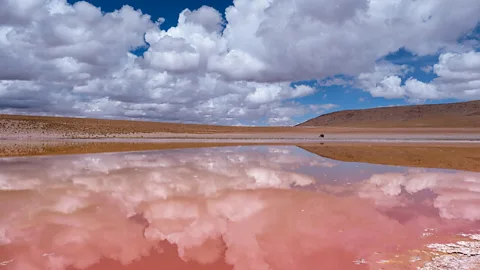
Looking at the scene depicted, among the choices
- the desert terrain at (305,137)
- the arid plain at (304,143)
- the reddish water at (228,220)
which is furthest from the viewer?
the desert terrain at (305,137)

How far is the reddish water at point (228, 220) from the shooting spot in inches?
271

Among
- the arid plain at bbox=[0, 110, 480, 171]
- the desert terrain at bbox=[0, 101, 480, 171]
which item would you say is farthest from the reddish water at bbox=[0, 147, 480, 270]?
the desert terrain at bbox=[0, 101, 480, 171]

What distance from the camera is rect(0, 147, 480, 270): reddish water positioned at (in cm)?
688

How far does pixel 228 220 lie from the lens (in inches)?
365

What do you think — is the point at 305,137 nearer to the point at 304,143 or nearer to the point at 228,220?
the point at 304,143

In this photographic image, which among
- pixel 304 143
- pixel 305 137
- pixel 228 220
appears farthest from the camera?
pixel 305 137

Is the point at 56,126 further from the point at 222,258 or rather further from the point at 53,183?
the point at 222,258

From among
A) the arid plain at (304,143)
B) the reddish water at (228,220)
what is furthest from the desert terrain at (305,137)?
Answer: the reddish water at (228,220)

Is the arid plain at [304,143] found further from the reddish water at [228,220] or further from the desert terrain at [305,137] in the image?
the reddish water at [228,220]

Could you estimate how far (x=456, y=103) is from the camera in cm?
18888

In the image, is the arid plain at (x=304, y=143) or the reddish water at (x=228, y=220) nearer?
the reddish water at (x=228, y=220)

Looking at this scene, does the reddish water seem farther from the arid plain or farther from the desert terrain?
the desert terrain

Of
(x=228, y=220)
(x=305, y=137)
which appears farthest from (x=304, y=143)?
(x=228, y=220)

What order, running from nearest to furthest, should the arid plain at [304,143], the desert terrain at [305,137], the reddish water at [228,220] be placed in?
the reddish water at [228,220] → the arid plain at [304,143] → the desert terrain at [305,137]
